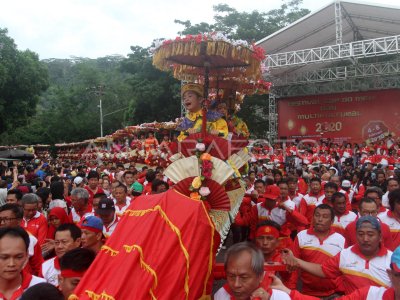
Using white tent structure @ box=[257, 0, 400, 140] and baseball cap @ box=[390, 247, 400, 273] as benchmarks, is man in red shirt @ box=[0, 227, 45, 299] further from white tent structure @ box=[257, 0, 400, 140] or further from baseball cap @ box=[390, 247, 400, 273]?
white tent structure @ box=[257, 0, 400, 140]

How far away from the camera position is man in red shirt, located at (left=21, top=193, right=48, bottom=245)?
4422mm

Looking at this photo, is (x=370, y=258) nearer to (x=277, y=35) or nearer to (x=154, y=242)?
(x=154, y=242)

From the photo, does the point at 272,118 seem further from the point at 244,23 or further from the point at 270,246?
the point at 270,246

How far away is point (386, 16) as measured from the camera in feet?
50.2

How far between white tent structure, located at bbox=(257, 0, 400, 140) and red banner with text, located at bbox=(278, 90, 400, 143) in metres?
0.44

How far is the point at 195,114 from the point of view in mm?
5293

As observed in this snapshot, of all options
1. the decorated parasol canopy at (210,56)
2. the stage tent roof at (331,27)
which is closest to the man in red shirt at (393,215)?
the decorated parasol canopy at (210,56)

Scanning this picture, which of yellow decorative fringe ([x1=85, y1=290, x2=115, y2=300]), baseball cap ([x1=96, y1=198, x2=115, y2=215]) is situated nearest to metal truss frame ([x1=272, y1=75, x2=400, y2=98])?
baseball cap ([x1=96, y1=198, x2=115, y2=215])

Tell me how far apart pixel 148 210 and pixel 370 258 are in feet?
5.69

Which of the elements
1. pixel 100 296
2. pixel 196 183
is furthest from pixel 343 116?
pixel 100 296

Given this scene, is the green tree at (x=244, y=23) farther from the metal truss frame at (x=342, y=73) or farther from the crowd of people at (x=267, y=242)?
the crowd of people at (x=267, y=242)

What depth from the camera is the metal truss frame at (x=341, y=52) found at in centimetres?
1380

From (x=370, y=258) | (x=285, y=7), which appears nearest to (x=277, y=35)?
(x=370, y=258)

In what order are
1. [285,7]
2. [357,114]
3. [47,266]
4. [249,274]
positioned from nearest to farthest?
[249,274]
[47,266]
[357,114]
[285,7]
